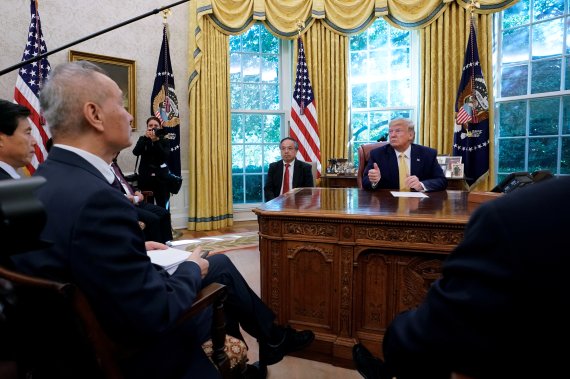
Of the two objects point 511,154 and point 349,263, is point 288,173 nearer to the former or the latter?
point 349,263

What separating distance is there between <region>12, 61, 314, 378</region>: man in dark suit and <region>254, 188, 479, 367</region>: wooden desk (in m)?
0.88

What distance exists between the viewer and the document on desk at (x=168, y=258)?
137cm

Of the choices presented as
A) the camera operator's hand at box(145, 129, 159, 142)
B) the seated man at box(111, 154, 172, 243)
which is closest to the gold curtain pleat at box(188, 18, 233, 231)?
the camera operator's hand at box(145, 129, 159, 142)

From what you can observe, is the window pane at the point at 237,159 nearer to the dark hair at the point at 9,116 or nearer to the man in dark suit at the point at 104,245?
the dark hair at the point at 9,116

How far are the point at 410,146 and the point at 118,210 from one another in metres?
3.09

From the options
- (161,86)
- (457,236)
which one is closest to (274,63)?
(161,86)

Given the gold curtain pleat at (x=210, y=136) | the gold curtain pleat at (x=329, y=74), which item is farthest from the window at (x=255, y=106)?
the gold curtain pleat at (x=329, y=74)

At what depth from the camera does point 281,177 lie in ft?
15.4

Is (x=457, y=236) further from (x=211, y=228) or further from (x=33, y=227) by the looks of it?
(x=211, y=228)

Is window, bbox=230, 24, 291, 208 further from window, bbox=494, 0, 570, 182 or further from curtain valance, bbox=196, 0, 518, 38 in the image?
window, bbox=494, 0, 570, 182

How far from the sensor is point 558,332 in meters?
0.55

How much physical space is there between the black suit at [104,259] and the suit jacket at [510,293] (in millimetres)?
690

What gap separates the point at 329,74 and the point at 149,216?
138 inches

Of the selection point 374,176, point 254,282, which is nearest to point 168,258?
point 254,282
